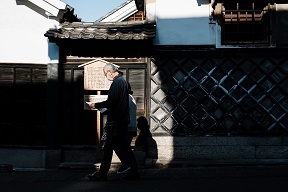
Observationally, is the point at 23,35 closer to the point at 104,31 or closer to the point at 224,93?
the point at 104,31

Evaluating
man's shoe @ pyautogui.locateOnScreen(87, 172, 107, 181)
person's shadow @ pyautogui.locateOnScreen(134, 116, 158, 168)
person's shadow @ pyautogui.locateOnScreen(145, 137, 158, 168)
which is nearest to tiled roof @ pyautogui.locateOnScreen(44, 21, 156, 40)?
person's shadow @ pyautogui.locateOnScreen(134, 116, 158, 168)

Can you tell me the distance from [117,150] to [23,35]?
202 inches

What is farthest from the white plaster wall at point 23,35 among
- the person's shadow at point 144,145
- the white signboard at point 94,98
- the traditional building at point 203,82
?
the person's shadow at point 144,145

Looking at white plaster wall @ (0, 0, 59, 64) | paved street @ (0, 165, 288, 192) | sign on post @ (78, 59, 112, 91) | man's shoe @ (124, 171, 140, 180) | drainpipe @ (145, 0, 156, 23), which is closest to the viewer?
paved street @ (0, 165, 288, 192)

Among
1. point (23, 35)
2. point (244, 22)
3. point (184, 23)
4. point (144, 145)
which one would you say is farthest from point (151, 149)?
point (23, 35)

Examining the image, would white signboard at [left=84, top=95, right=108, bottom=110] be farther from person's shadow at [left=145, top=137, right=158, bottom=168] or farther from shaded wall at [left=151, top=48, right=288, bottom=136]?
person's shadow at [left=145, top=137, right=158, bottom=168]

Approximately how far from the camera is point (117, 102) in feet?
26.0

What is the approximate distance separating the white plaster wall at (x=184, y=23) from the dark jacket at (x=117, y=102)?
311 cm

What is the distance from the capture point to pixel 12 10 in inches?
444

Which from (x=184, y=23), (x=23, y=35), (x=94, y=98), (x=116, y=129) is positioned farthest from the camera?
(x=23, y=35)

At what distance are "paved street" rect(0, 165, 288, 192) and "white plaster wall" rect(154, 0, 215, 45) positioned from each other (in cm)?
348

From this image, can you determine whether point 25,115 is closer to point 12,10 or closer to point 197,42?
point 12,10

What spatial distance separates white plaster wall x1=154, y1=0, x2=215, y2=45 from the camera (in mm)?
10727

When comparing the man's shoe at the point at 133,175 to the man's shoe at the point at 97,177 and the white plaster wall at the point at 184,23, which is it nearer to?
the man's shoe at the point at 97,177
